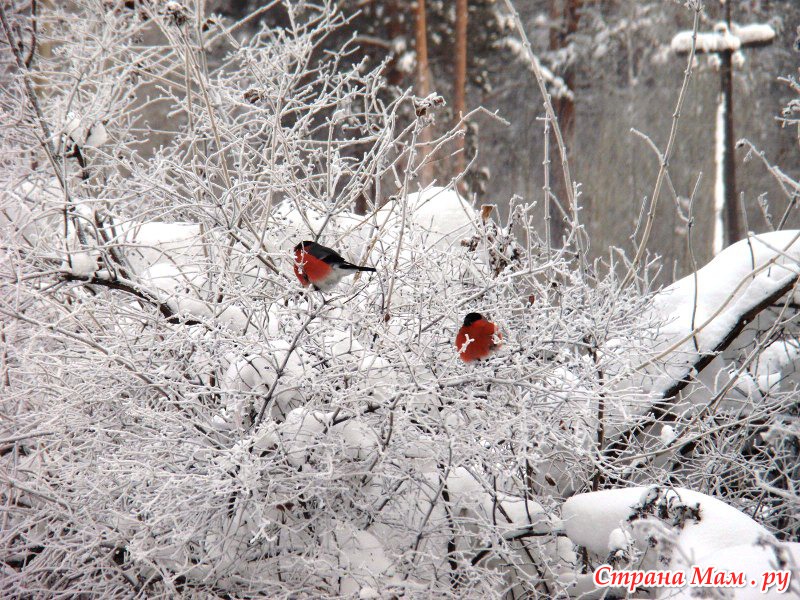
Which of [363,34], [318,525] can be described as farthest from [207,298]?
[363,34]

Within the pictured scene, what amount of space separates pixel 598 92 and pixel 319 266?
17.0m

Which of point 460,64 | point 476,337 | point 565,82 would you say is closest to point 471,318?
point 476,337

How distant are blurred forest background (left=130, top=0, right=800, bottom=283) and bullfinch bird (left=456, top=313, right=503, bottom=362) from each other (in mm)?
9630

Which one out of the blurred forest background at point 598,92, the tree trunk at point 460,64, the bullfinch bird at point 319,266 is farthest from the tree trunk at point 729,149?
the bullfinch bird at point 319,266

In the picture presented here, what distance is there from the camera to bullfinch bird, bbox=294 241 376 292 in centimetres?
292

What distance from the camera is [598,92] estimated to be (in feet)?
60.0

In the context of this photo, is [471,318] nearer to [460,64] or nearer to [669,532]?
[669,532]

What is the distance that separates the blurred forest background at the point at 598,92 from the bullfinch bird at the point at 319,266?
9.61 metres

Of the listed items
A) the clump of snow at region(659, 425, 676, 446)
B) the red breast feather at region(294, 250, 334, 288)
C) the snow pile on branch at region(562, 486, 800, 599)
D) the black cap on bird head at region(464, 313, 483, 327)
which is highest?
the red breast feather at region(294, 250, 334, 288)

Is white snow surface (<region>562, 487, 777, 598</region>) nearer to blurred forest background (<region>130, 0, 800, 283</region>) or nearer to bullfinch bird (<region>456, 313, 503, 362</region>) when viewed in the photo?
bullfinch bird (<region>456, 313, 503, 362</region>)

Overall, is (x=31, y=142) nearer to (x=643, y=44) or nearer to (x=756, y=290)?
(x=756, y=290)

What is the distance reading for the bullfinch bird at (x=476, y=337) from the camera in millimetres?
2918

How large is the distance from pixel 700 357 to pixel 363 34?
11158 millimetres

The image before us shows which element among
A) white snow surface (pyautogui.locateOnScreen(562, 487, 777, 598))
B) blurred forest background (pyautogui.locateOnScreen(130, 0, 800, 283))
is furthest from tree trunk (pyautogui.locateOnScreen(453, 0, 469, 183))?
white snow surface (pyautogui.locateOnScreen(562, 487, 777, 598))
